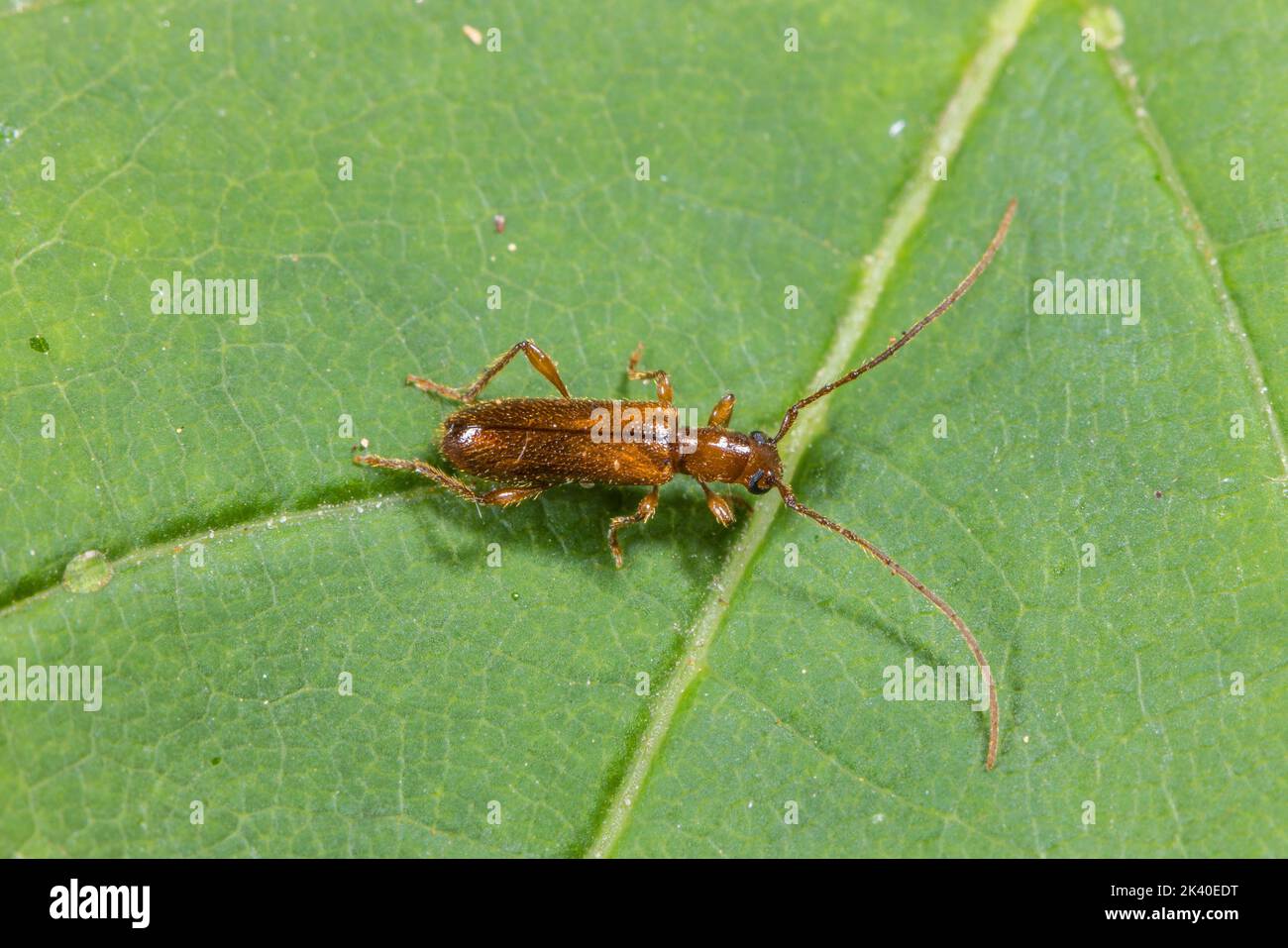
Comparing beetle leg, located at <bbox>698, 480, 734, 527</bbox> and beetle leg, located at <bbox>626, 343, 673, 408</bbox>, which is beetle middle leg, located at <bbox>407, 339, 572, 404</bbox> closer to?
beetle leg, located at <bbox>626, 343, 673, 408</bbox>

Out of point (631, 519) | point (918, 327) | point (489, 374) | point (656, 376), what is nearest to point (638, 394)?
point (656, 376)

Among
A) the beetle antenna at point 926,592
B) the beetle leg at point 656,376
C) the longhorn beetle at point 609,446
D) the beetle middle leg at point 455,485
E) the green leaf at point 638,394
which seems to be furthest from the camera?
the beetle leg at point 656,376

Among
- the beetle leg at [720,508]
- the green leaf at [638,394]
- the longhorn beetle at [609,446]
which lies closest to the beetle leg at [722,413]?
the longhorn beetle at [609,446]

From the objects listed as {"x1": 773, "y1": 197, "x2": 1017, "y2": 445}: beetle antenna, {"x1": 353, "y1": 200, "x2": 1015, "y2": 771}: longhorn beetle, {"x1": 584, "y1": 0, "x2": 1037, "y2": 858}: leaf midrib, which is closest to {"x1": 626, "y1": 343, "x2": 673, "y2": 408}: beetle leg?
{"x1": 353, "y1": 200, "x2": 1015, "y2": 771}: longhorn beetle

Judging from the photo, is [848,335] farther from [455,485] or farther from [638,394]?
[455,485]

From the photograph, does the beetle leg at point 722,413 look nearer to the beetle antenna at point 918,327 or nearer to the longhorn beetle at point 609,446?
the longhorn beetle at point 609,446

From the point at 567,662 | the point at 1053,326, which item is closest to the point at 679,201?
the point at 1053,326

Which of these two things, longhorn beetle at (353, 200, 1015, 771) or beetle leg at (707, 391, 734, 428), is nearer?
longhorn beetle at (353, 200, 1015, 771)
